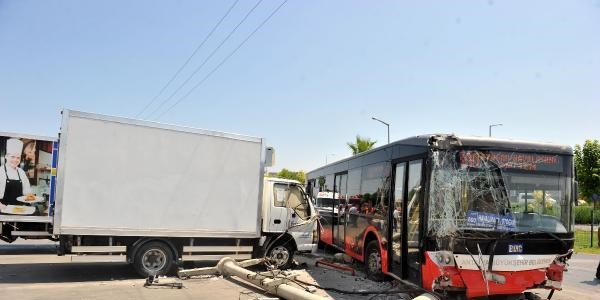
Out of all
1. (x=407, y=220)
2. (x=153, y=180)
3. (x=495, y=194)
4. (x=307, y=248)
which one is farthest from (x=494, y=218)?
(x=153, y=180)

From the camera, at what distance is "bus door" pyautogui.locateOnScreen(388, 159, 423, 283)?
8453mm

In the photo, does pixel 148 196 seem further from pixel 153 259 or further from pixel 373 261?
pixel 373 261

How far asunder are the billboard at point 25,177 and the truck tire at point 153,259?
2.35 metres

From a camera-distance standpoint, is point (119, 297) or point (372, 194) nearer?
point (119, 297)

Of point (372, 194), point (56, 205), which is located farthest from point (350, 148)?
point (56, 205)

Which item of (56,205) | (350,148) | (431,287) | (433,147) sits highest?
(350,148)

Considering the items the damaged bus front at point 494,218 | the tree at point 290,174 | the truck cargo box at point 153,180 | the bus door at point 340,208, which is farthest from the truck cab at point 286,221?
the tree at point 290,174

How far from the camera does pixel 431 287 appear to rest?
7.77 metres

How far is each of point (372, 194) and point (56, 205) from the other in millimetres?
6497

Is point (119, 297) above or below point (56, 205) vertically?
below

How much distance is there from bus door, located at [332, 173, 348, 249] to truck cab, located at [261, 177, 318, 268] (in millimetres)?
1386

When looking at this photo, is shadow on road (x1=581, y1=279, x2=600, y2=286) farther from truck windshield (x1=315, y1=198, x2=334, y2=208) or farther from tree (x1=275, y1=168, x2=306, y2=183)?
tree (x1=275, y1=168, x2=306, y2=183)

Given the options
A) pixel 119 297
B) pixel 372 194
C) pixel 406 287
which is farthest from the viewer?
pixel 372 194

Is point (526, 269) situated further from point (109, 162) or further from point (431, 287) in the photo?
point (109, 162)
